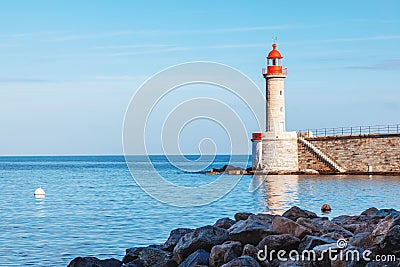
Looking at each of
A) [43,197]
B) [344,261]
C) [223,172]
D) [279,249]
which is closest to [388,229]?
[344,261]

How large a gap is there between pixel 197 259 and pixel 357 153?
32416mm

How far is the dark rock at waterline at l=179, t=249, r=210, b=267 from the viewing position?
912cm

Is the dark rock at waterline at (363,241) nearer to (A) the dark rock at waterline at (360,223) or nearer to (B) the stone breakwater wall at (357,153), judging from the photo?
(A) the dark rock at waterline at (360,223)

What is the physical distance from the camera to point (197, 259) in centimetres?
916

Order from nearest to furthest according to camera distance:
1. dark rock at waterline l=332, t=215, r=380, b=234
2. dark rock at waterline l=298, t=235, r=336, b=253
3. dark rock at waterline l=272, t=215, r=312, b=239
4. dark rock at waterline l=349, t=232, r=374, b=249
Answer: dark rock at waterline l=349, t=232, r=374, b=249 < dark rock at waterline l=298, t=235, r=336, b=253 < dark rock at waterline l=272, t=215, r=312, b=239 < dark rock at waterline l=332, t=215, r=380, b=234

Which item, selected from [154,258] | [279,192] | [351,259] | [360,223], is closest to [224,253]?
[154,258]

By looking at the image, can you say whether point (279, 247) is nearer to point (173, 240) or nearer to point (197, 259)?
point (197, 259)

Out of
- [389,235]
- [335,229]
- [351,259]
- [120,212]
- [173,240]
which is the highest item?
[389,235]

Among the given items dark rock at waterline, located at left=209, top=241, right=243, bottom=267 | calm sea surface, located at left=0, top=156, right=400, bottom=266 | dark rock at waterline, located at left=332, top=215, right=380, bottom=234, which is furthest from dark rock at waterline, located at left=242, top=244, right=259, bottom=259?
calm sea surface, located at left=0, top=156, right=400, bottom=266

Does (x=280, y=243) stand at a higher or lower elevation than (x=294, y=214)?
lower

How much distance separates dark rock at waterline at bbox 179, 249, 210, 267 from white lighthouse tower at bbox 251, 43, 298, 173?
30.3 metres

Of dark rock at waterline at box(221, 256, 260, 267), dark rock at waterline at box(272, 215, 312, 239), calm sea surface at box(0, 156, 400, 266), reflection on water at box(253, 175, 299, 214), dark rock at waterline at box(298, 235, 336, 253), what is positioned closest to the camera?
dark rock at waterline at box(221, 256, 260, 267)

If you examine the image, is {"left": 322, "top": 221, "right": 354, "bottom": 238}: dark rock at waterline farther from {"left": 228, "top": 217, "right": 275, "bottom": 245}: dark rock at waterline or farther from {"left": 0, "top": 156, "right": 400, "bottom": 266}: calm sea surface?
{"left": 0, "top": 156, "right": 400, "bottom": 266}: calm sea surface

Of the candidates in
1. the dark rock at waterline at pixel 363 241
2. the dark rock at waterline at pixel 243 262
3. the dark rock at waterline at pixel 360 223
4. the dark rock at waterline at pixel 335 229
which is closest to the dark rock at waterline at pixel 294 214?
the dark rock at waterline at pixel 360 223
